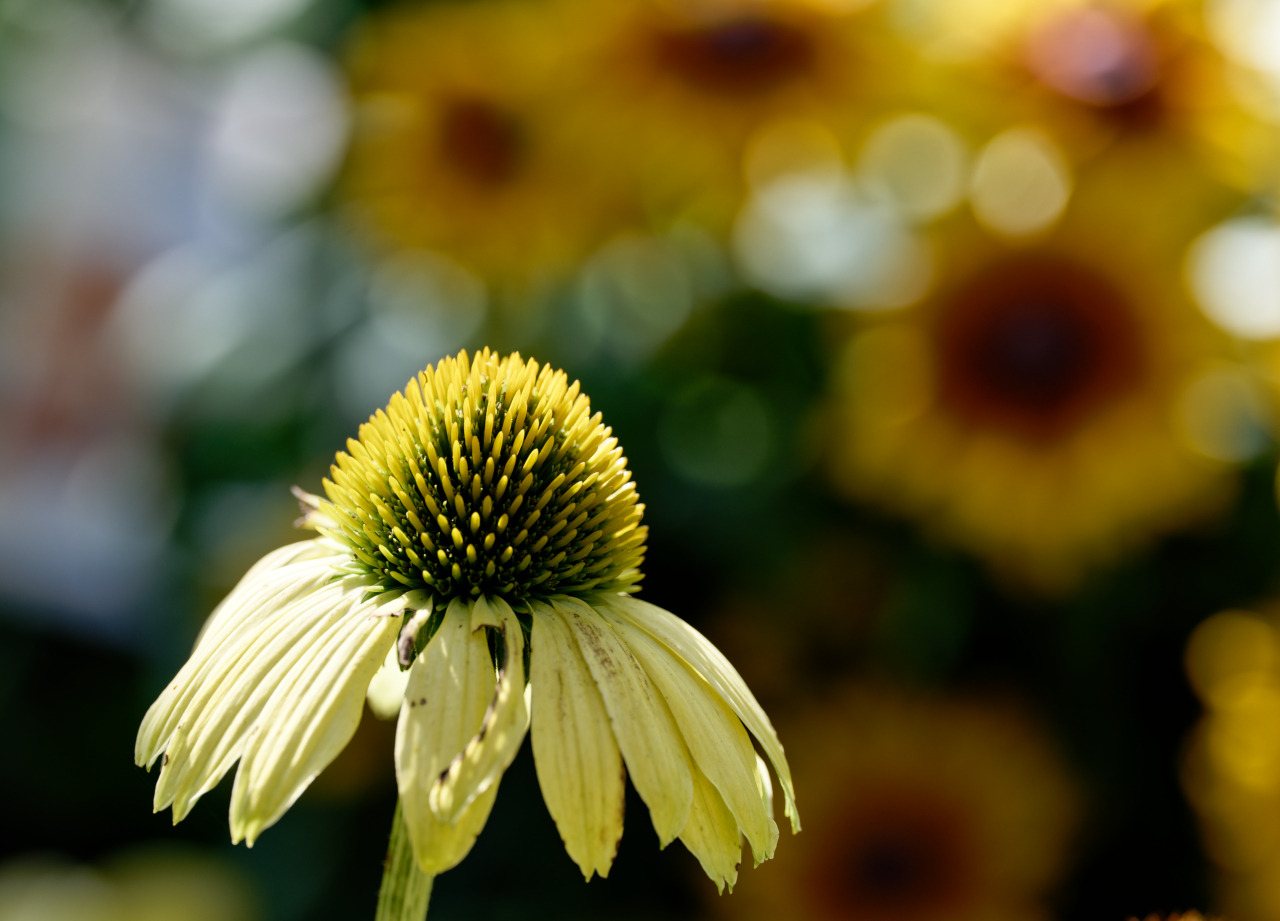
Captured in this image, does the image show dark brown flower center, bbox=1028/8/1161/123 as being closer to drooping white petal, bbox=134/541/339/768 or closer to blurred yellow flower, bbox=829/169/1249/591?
blurred yellow flower, bbox=829/169/1249/591

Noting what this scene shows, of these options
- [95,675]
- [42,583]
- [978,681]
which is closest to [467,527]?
[978,681]

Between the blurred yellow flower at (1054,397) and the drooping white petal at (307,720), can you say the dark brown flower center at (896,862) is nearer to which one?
the blurred yellow flower at (1054,397)

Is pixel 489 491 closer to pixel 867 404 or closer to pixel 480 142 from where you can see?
pixel 867 404

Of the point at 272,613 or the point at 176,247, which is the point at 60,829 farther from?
the point at 176,247

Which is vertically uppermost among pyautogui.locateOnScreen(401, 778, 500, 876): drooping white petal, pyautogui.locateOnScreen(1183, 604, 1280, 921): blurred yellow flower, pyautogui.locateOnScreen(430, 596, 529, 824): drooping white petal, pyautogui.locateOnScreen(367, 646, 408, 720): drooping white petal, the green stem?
pyautogui.locateOnScreen(430, 596, 529, 824): drooping white petal

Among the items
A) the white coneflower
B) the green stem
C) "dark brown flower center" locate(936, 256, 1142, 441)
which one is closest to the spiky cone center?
the white coneflower

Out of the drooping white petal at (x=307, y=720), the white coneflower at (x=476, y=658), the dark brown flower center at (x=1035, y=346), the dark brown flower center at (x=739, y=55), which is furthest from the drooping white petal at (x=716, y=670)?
the dark brown flower center at (x=739, y=55)
